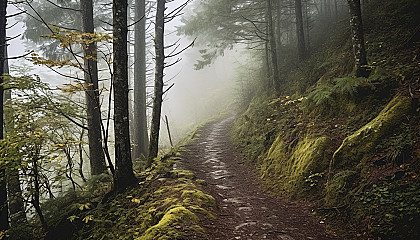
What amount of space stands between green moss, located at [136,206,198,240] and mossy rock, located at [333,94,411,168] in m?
3.59

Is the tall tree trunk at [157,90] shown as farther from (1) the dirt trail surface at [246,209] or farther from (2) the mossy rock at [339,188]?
(2) the mossy rock at [339,188]

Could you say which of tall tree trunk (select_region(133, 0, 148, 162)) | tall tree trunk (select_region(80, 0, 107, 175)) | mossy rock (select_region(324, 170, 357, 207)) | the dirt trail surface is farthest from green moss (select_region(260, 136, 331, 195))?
tall tree trunk (select_region(133, 0, 148, 162))

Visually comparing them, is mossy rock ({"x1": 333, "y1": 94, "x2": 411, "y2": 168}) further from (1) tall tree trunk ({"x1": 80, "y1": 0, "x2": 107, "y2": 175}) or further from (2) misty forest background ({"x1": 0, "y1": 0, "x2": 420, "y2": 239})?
(1) tall tree trunk ({"x1": 80, "y1": 0, "x2": 107, "y2": 175})

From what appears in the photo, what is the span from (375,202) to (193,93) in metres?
41.8

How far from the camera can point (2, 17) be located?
6074 millimetres

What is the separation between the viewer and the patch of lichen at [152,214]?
411cm

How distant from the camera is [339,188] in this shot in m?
4.95

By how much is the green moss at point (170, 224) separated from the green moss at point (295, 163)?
9.97 ft

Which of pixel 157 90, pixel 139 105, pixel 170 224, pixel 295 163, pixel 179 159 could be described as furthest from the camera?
pixel 139 105

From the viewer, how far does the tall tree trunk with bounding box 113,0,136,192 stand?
5.89m

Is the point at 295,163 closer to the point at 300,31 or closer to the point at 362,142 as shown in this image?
the point at 362,142

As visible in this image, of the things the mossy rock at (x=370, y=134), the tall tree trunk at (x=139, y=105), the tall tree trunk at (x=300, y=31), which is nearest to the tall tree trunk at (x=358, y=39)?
the mossy rock at (x=370, y=134)

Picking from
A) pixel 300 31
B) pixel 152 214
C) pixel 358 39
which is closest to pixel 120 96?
pixel 152 214

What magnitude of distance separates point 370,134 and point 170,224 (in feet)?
15.2
